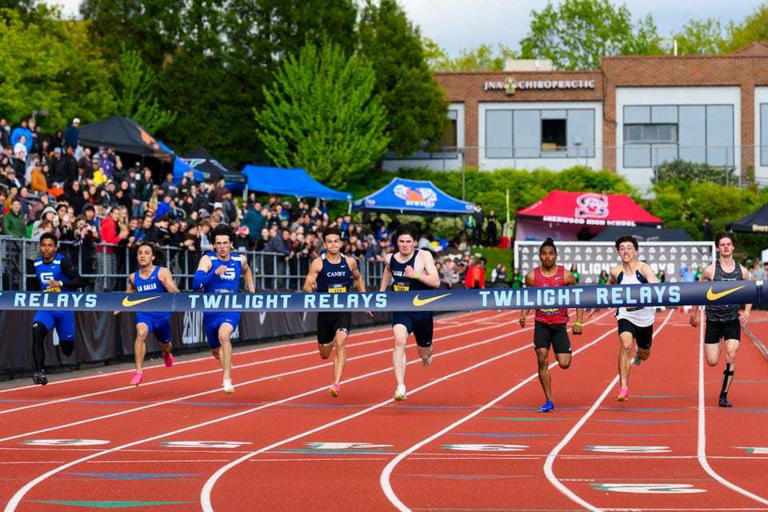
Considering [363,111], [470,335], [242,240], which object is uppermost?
[363,111]

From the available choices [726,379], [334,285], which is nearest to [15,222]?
[334,285]

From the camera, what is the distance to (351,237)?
40969 millimetres

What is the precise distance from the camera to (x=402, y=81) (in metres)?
69.6

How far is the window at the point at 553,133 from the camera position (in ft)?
238

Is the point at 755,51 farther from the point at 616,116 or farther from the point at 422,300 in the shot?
the point at 422,300

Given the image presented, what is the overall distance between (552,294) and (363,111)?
51902 mm

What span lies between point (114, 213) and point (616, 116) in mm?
49338

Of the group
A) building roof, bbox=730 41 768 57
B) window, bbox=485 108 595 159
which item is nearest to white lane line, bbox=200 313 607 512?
window, bbox=485 108 595 159

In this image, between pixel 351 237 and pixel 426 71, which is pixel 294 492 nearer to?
pixel 351 237

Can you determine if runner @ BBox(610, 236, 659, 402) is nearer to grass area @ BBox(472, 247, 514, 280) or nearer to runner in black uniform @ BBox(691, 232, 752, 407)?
runner in black uniform @ BBox(691, 232, 752, 407)

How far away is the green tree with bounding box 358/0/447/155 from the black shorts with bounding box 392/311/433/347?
5163cm

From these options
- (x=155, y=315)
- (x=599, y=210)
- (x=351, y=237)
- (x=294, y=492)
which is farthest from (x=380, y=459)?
(x=599, y=210)

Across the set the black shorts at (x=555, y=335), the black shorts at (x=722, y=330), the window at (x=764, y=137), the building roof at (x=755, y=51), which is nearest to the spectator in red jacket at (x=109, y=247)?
the black shorts at (x=555, y=335)

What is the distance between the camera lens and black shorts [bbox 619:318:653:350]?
1711 cm
